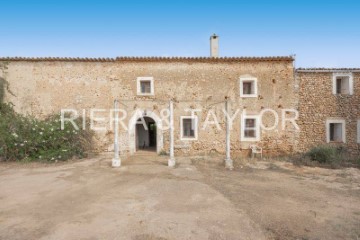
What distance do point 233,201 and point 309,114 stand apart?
29.8 feet

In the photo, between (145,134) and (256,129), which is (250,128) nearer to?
(256,129)

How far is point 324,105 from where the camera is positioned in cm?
1142

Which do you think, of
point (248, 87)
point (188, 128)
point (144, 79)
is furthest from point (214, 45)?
point (188, 128)

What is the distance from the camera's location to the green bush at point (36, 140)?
930cm

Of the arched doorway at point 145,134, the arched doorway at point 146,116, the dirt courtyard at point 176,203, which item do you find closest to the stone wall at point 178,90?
the arched doorway at point 146,116

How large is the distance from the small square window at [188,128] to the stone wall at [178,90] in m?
0.26

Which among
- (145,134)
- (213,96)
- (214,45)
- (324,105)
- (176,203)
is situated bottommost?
(176,203)

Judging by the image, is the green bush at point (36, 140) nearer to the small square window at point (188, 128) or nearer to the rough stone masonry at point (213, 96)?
the rough stone masonry at point (213, 96)

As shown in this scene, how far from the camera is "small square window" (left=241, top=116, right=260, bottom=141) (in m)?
11.5

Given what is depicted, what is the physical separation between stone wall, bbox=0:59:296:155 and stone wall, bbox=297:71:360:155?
0.35 m

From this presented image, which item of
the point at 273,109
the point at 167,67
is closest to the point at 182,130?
the point at 167,67

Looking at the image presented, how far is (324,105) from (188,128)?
7966 millimetres

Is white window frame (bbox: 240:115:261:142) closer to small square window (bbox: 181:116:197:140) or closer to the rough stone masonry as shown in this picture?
the rough stone masonry

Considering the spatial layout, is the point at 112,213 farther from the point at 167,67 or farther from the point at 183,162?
the point at 167,67
